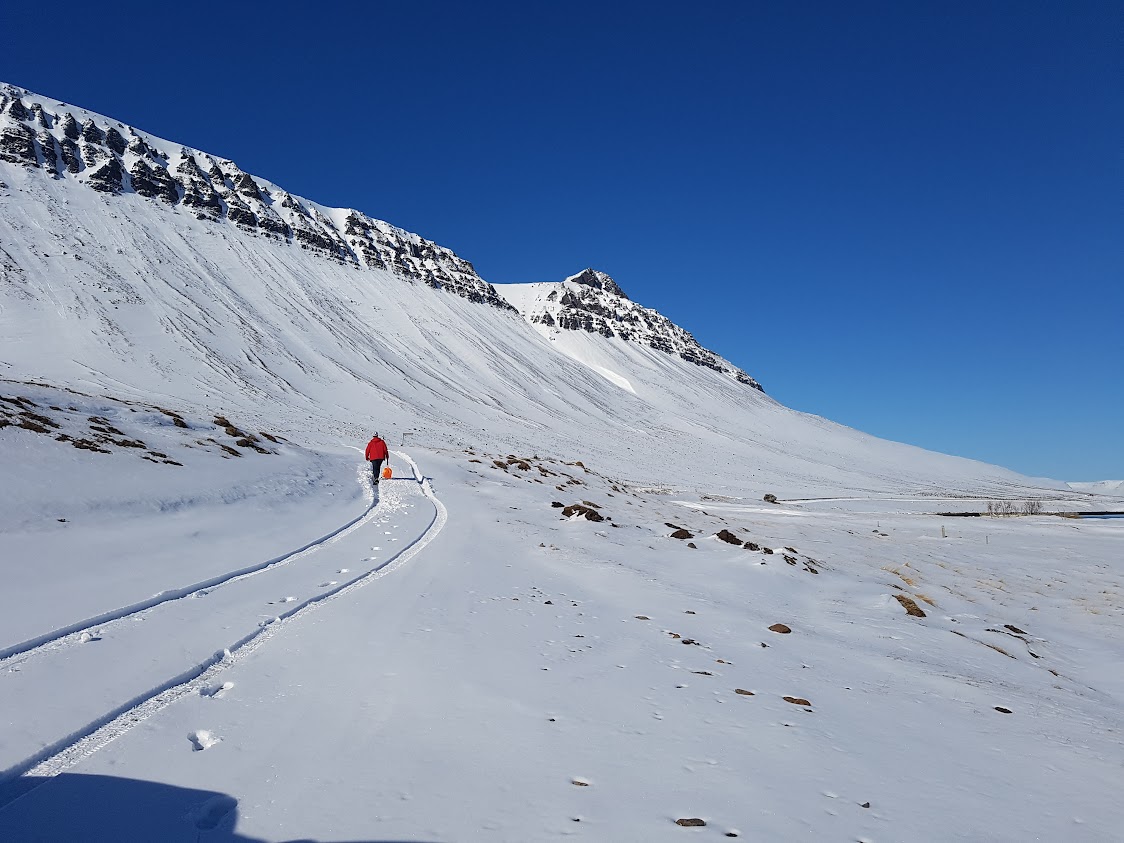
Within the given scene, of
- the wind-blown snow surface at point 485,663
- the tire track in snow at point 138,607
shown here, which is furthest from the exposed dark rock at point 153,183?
the tire track in snow at point 138,607

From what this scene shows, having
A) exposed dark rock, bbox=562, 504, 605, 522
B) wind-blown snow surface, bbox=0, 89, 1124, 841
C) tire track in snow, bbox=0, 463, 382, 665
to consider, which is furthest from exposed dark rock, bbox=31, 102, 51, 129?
tire track in snow, bbox=0, 463, 382, 665

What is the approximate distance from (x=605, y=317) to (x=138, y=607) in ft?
583

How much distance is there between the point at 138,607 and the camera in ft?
21.9

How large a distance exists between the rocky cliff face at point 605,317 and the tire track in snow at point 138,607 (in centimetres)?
16126

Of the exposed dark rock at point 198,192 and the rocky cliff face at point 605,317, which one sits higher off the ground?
the rocky cliff face at point 605,317

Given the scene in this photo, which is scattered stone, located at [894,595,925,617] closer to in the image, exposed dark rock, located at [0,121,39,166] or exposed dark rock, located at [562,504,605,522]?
exposed dark rock, located at [562,504,605,522]

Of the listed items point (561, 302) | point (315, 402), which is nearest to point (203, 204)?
point (315, 402)

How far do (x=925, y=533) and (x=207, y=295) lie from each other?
93003 mm

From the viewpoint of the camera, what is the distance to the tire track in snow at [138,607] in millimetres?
5195

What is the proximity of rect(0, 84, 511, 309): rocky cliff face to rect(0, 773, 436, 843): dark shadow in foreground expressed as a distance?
125 meters

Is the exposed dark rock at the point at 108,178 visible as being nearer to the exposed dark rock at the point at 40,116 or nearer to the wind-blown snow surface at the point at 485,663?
the exposed dark rock at the point at 40,116

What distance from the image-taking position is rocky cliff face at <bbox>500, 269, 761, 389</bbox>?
173625 millimetres

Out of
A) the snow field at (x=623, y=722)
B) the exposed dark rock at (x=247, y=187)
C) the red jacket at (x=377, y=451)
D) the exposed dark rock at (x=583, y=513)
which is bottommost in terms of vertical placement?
the snow field at (x=623, y=722)

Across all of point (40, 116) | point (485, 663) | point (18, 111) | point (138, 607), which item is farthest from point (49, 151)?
point (485, 663)
